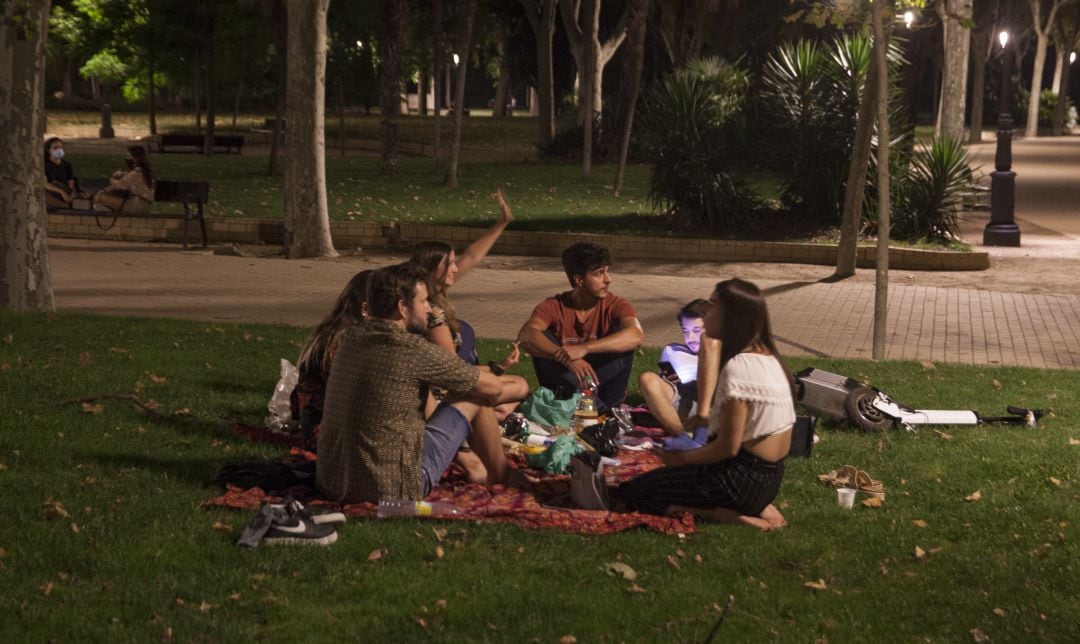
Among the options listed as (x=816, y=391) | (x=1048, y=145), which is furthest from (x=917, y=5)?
(x=1048, y=145)

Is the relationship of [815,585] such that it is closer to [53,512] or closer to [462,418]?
[462,418]

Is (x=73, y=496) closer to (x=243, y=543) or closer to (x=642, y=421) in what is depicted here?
(x=243, y=543)

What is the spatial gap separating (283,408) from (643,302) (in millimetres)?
5960

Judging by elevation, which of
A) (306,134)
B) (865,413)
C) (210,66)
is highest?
(210,66)

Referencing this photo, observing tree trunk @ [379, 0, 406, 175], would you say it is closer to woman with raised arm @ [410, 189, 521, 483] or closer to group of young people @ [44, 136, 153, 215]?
group of young people @ [44, 136, 153, 215]

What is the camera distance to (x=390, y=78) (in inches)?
1045

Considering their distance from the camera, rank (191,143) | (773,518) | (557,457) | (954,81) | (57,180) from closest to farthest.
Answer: (773,518), (557,457), (57,180), (954,81), (191,143)

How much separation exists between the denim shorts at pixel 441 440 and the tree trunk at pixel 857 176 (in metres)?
6.60

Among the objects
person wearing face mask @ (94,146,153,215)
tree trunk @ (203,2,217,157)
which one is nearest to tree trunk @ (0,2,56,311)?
person wearing face mask @ (94,146,153,215)

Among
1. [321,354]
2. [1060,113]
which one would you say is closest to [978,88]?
[1060,113]

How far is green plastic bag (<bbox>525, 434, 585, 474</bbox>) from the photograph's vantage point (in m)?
6.88

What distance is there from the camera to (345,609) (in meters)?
4.88

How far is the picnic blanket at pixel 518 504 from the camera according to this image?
5.87 m

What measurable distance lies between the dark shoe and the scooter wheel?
7.40ft
